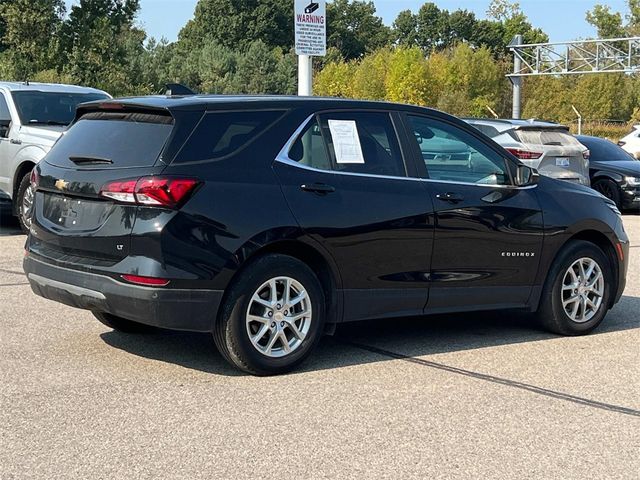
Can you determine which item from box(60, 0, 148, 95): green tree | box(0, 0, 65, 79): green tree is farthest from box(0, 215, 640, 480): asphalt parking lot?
box(0, 0, 65, 79): green tree

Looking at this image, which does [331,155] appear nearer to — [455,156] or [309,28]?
[455,156]

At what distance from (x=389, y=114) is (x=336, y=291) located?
1.33 metres

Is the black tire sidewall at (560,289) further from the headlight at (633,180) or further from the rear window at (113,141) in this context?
the headlight at (633,180)

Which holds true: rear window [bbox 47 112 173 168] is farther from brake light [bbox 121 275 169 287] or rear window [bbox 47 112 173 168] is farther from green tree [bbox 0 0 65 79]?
green tree [bbox 0 0 65 79]

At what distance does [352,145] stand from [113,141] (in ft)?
5.03

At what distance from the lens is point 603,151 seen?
61.7ft

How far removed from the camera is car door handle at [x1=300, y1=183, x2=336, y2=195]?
19.4 ft

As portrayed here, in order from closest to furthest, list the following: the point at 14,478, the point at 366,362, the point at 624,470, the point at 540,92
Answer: the point at 14,478, the point at 624,470, the point at 366,362, the point at 540,92

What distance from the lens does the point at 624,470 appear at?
4.43 m

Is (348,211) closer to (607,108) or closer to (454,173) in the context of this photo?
(454,173)

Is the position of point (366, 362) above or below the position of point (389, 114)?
below

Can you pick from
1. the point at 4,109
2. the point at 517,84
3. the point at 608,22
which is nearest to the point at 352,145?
the point at 4,109

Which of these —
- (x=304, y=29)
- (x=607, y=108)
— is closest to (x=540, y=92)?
(x=607, y=108)

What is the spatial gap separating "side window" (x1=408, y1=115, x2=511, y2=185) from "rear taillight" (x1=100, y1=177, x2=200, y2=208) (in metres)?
1.87
